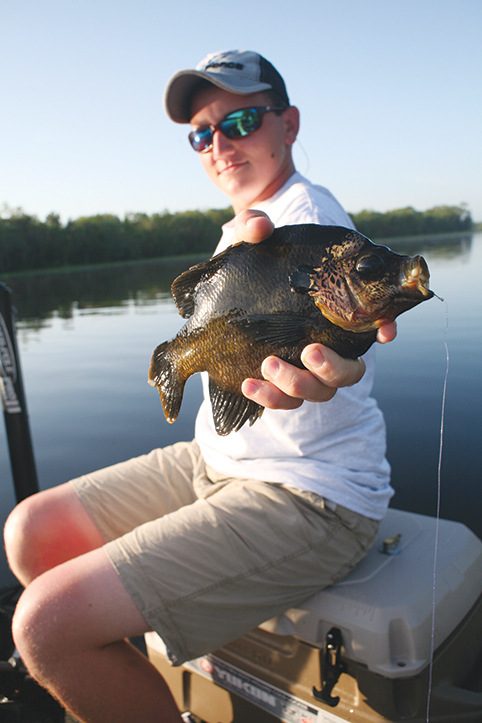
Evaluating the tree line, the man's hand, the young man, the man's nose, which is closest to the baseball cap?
the young man

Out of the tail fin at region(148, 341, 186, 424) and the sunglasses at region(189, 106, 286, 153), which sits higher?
the sunglasses at region(189, 106, 286, 153)

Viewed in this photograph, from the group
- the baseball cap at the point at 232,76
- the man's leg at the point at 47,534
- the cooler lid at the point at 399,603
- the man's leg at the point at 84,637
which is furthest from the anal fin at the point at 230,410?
the baseball cap at the point at 232,76

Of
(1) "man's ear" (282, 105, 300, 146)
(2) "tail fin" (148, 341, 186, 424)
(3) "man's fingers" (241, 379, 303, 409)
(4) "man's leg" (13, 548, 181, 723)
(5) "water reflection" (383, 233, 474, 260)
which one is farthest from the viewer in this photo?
(5) "water reflection" (383, 233, 474, 260)

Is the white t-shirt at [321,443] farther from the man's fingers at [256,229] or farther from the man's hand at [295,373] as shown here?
the man's fingers at [256,229]

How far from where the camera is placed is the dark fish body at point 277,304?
1420mm

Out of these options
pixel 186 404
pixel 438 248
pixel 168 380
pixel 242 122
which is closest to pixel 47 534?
pixel 168 380

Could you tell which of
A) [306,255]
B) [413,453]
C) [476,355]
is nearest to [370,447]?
[306,255]

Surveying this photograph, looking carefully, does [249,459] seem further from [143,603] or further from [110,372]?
[110,372]

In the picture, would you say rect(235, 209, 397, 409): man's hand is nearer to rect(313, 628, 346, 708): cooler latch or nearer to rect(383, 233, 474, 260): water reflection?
rect(313, 628, 346, 708): cooler latch

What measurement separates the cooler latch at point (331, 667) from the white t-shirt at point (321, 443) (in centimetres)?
53

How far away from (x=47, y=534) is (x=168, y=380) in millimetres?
1425

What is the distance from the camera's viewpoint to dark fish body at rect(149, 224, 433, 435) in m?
1.42

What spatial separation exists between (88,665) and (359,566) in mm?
1242

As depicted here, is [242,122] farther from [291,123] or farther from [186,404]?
[186,404]
